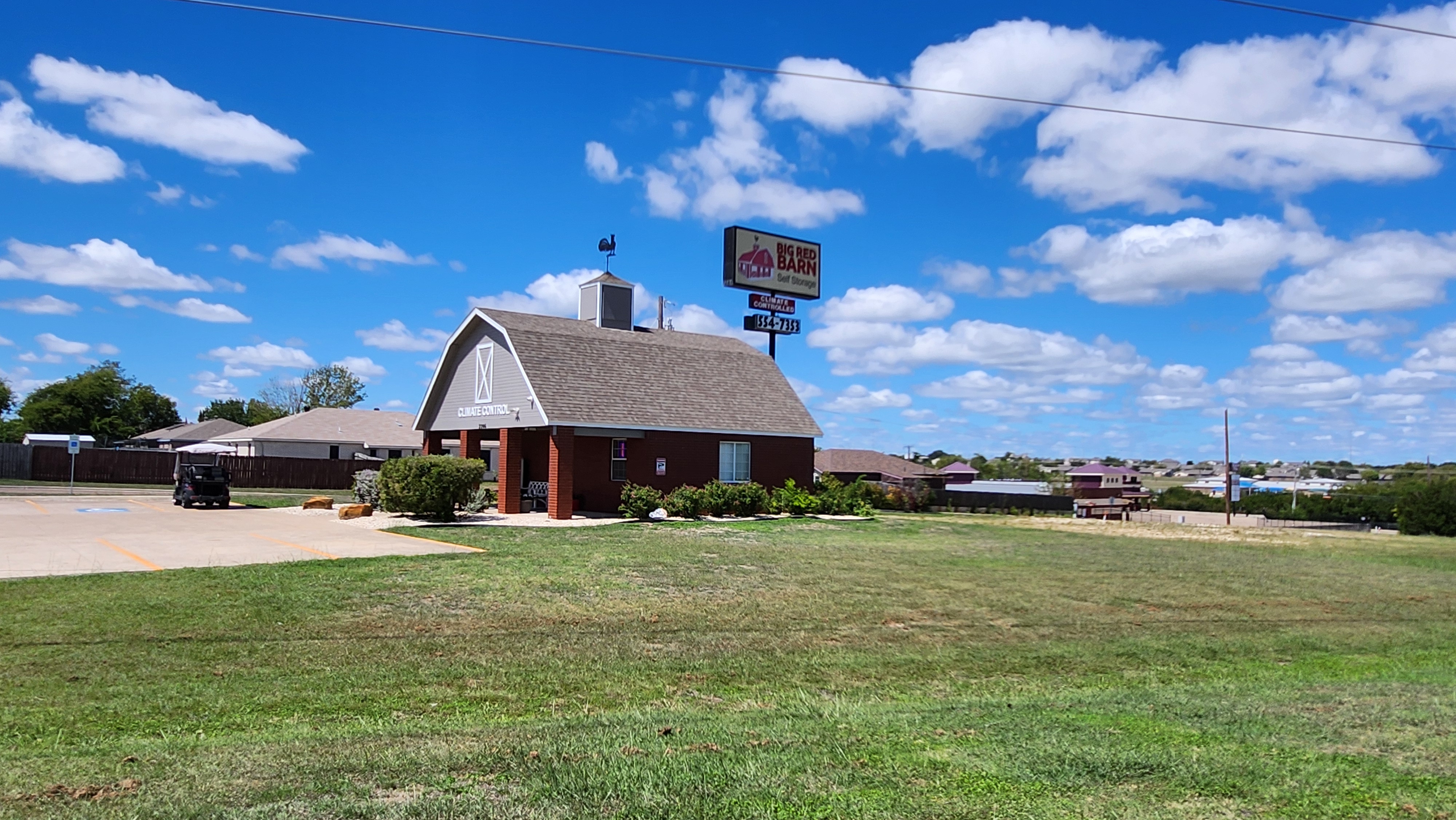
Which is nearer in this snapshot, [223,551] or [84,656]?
[84,656]

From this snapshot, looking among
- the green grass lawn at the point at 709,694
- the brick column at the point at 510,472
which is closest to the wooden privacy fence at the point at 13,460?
the brick column at the point at 510,472

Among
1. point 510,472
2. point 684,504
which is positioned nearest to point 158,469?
point 510,472

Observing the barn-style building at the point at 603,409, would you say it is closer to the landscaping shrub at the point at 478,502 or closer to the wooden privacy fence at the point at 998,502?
the landscaping shrub at the point at 478,502

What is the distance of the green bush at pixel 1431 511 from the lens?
38250 mm

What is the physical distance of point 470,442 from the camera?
108 ft

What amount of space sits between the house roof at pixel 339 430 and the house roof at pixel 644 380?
27.8 metres

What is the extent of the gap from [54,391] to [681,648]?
98012 millimetres

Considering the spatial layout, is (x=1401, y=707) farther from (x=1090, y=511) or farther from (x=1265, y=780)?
(x=1090, y=511)

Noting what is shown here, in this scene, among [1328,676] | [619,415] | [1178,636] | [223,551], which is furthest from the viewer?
[619,415]

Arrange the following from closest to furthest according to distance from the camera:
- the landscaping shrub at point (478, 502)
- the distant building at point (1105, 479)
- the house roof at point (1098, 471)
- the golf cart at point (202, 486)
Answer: the landscaping shrub at point (478, 502) < the golf cart at point (202, 486) < the distant building at point (1105, 479) < the house roof at point (1098, 471)

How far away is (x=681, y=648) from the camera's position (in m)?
9.80

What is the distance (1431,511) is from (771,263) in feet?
93.8

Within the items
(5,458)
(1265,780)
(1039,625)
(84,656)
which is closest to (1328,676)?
(1039,625)

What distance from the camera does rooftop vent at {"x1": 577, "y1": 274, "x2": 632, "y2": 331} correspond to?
33844mm
